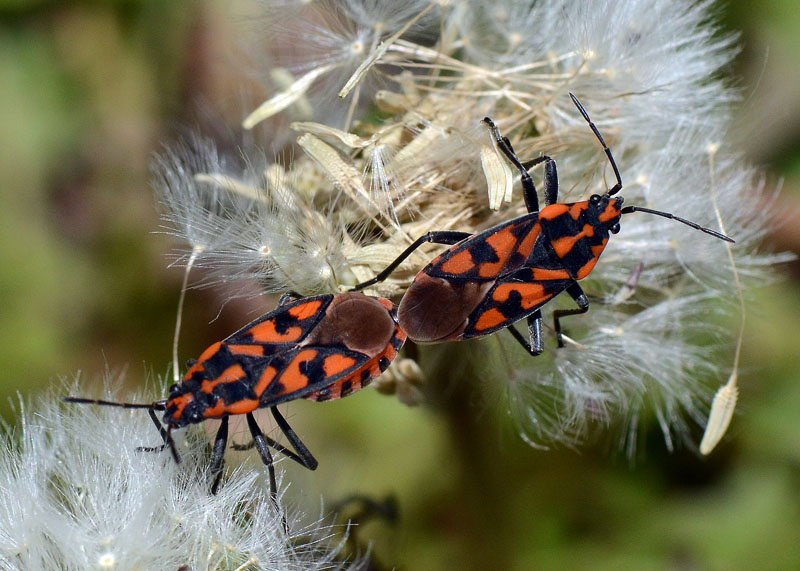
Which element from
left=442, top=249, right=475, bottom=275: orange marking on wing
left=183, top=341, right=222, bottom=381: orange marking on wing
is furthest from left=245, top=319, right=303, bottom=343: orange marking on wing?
left=442, top=249, right=475, bottom=275: orange marking on wing

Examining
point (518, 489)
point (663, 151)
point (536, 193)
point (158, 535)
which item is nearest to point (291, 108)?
point (536, 193)

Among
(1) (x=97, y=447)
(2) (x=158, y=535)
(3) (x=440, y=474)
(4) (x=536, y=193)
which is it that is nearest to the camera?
(2) (x=158, y=535)

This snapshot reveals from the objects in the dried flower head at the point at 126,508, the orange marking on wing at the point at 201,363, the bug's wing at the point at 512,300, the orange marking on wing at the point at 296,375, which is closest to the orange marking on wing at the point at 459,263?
the bug's wing at the point at 512,300

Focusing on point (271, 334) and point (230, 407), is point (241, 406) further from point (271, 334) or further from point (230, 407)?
point (271, 334)

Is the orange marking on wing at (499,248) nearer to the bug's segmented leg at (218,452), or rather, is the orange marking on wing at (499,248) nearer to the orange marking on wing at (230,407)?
the orange marking on wing at (230,407)

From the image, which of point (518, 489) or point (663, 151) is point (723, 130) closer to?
point (663, 151)

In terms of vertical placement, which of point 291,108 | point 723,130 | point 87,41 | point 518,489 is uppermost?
point 87,41

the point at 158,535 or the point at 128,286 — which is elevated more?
the point at 128,286
